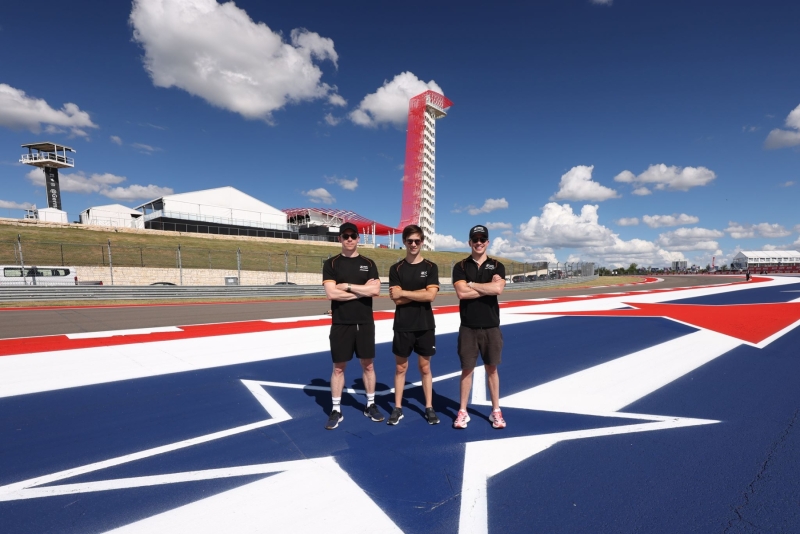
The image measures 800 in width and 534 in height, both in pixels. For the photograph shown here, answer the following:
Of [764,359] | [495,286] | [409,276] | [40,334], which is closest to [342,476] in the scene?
[409,276]

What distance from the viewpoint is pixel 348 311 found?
3473 millimetres

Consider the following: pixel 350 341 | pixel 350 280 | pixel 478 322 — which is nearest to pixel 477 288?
pixel 478 322

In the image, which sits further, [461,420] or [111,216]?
[111,216]

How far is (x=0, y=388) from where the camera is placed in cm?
439

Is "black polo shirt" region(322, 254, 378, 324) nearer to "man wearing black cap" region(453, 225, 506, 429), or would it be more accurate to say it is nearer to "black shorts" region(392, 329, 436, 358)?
"black shorts" region(392, 329, 436, 358)

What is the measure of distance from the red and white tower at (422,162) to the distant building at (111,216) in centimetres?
4866

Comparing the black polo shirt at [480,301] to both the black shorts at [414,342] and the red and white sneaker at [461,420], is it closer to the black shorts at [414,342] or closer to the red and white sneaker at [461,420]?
the black shorts at [414,342]

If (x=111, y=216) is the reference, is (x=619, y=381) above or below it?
below

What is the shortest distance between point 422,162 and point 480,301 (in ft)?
287

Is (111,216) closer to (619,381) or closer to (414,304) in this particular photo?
(414,304)

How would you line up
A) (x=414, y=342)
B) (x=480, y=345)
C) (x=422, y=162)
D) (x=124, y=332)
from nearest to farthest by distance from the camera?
(x=480, y=345)
(x=414, y=342)
(x=124, y=332)
(x=422, y=162)

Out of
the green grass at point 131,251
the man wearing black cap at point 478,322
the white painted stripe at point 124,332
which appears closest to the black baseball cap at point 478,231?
the man wearing black cap at point 478,322

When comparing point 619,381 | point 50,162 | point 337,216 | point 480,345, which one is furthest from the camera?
point 337,216

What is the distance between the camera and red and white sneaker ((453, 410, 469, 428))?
3355mm
